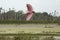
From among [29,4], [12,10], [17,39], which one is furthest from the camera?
[12,10]

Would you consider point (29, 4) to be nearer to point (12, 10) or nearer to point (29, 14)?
point (29, 14)

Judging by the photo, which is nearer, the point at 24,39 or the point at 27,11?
the point at 24,39

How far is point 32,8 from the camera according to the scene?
100.0 feet

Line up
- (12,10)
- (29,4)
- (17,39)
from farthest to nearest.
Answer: (12,10) < (29,4) < (17,39)

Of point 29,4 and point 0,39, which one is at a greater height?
point 29,4

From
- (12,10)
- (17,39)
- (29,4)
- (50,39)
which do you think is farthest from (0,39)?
(12,10)

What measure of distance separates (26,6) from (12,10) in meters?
42.2

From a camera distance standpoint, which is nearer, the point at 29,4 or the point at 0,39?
A: the point at 0,39

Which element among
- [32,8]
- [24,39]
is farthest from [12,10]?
[24,39]

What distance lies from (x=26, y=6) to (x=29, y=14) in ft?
4.29

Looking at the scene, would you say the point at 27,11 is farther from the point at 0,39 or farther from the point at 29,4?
the point at 0,39

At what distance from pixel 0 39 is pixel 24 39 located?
132cm

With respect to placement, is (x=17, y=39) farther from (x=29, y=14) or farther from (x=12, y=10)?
(x=12, y=10)

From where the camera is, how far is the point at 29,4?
1132 inches
